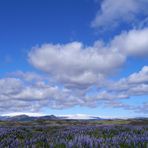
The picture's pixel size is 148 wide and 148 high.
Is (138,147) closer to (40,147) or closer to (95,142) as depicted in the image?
(95,142)

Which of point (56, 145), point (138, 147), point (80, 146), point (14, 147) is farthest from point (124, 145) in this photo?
point (14, 147)

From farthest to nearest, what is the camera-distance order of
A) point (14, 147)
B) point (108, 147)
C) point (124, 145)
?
point (14, 147) < point (124, 145) < point (108, 147)

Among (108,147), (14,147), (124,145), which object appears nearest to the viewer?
(108,147)

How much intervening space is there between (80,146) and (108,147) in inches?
23.4

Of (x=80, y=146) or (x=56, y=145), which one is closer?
(x=80, y=146)

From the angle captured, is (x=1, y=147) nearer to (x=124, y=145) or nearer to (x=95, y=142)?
(x=95, y=142)

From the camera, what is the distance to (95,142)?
7.08 meters

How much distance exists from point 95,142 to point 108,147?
32.1 inches

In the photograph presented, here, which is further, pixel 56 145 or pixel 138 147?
pixel 56 145

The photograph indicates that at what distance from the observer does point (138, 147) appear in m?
6.45

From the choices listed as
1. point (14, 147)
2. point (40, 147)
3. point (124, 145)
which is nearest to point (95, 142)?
point (124, 145)

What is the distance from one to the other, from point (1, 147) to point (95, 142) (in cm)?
228

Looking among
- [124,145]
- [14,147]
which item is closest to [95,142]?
[124,145]

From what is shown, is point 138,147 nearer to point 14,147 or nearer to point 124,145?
point 124,145
